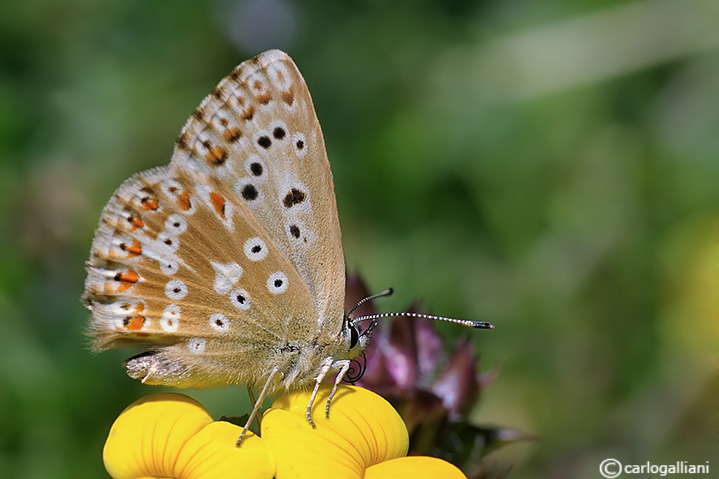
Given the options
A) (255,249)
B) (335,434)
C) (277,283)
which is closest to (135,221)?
(255,249)

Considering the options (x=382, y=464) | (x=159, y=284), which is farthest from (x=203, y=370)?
(x=382, y=464)

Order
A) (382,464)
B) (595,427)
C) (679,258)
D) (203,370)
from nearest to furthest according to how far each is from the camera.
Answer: (382,464) → (203,370) → (595,427) → (679,258)

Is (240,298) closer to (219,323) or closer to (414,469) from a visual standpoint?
(219,323)

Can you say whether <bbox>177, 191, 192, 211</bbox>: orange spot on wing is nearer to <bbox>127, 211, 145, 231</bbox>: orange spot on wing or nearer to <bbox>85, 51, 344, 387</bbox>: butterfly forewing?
<bbox>85, 51, 344, 387</bbox>: butterfly forewing

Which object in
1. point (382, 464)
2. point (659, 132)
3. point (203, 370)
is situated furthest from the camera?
point (659, 132)

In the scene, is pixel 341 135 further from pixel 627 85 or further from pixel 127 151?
pixel 627 85

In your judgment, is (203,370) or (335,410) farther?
(203,370)

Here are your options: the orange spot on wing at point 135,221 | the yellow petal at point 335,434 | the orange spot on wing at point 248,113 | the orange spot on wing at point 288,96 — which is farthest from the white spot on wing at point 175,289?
the orange spot on wing at point 288,96
